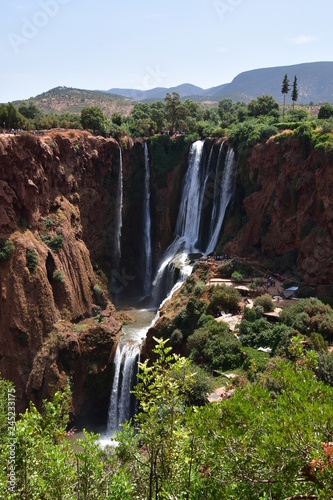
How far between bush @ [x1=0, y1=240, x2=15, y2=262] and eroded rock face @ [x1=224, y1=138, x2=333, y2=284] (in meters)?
17.9

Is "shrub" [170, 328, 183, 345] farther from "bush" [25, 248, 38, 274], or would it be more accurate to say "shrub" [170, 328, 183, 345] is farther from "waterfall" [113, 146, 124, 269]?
"waterfall" [113, 146, 124, 269]

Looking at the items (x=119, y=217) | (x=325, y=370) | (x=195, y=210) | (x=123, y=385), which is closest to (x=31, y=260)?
(x=123, y=385)

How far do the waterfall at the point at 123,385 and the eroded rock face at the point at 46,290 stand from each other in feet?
3.20

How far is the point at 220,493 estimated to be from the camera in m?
7.73

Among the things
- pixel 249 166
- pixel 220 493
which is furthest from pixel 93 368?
pixel 220 493

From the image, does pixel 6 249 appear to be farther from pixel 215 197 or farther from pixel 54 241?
pixel 215 197

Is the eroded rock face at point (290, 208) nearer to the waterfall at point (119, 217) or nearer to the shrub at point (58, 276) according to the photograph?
the shrub at point (58, 276)

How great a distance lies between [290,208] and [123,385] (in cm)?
1893

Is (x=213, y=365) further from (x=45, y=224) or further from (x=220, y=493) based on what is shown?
(x=45, y=224)

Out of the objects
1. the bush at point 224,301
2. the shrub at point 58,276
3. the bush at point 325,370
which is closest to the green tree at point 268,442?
the bush at point 325,370

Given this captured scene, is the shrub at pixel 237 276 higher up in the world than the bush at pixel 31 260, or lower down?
lower down

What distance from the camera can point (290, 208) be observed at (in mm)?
34688

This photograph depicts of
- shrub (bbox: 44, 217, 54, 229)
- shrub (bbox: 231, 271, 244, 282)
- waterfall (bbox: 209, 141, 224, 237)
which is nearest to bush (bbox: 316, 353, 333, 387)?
shrub (bbox: 231, 271, 244, 282)

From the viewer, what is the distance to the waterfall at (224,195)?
41.2m
